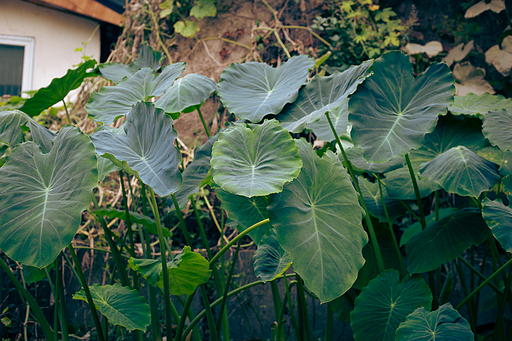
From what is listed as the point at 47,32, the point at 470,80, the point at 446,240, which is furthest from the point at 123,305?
the point at 47,32

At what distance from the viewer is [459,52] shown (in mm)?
2344

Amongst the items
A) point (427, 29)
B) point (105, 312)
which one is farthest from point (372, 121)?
point (427, 29)

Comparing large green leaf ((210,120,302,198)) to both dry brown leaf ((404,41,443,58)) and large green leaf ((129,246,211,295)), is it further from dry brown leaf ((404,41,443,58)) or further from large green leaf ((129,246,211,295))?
dry brown leaf ((404,41,443,58))

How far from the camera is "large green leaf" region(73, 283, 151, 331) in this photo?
3.46 ft

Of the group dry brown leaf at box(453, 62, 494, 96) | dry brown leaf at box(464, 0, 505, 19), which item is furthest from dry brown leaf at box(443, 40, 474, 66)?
dry brown leaf at box(464, 0, 505, 19)

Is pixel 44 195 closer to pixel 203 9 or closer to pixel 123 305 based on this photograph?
pixel 123 305

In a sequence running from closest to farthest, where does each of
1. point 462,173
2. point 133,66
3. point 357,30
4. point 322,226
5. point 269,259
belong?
point 322,226 → point 462,173 → point 269,259 → point 133,66 → point 357,30

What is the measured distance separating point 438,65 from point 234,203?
2.68ft

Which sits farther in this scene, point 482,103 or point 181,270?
point 482,103

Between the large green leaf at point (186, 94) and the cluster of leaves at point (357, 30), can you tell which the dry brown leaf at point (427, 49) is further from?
the large green leaf at point (186, 94)

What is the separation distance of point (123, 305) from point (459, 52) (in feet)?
8.67

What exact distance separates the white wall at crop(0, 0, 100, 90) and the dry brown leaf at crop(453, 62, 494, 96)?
3.59 meters

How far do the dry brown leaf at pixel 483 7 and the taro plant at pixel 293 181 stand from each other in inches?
54.9

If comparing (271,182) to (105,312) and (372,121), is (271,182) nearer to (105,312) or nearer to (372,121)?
(372,121)
